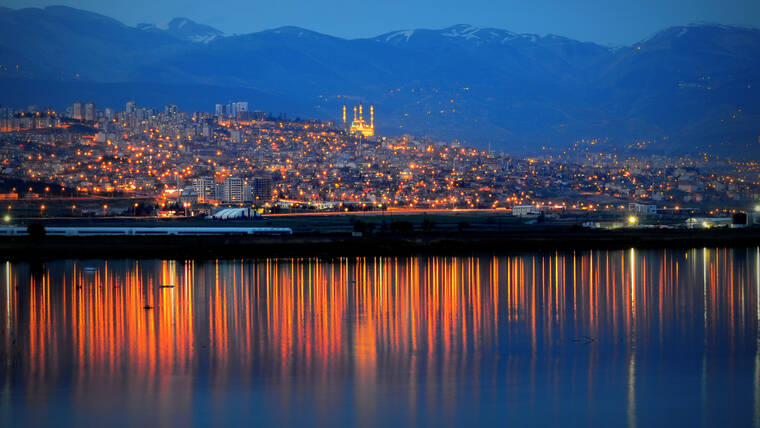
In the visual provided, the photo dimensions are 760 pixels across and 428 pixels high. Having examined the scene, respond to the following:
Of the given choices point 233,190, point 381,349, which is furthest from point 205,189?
point 381,349

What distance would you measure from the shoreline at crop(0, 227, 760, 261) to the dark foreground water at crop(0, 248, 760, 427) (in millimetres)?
8856

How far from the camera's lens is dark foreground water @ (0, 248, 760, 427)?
15.4 m

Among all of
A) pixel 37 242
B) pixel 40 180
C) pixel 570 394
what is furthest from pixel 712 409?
pixel 40 180

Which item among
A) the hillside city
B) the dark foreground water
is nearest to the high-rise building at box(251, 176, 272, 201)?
the hillside city

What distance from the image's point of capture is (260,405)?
1559 centimetres

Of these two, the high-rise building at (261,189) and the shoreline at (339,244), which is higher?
the high-rise building at (261,189)

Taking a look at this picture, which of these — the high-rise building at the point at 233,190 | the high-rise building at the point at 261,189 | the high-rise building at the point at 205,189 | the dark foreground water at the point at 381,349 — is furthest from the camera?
the high-rise building at the point at 261,189

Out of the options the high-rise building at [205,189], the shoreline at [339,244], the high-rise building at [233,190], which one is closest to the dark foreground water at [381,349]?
the shoreline at [339,244]

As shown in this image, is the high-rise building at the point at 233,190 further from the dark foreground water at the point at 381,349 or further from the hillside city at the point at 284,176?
the dark foreground water at the point at 381,349

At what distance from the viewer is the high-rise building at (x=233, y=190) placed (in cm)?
12044

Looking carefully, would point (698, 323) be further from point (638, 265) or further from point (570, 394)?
point (638, 265)

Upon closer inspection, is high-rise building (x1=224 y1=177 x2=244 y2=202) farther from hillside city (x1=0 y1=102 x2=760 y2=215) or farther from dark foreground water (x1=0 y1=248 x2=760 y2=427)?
dark foreground water (x1=0 y1=248 x2=760 y2=427)

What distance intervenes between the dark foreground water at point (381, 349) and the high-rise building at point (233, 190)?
86086mm

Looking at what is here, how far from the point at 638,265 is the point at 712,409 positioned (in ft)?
77.0
